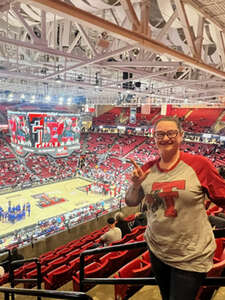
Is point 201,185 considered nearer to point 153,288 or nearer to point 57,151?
point 153,288

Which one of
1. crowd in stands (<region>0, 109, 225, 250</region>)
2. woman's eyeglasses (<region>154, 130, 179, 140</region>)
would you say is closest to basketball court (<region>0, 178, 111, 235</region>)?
crowd in stands (<region>0, 109, 225, 250</region>)

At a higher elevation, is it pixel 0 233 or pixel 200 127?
pixel 200 127

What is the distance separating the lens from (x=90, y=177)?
2561 centimetres

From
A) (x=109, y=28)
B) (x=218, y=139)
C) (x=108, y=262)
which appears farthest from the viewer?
(x=218, y=139)

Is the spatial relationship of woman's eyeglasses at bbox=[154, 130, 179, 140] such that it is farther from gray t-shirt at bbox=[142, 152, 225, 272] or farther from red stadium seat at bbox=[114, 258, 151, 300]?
red stadium seat at bbox=[114, 258, 151, 300]

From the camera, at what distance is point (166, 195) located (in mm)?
1482

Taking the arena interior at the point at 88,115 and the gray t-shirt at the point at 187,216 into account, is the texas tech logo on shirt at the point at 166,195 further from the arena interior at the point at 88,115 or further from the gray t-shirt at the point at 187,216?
the arena interior at the point at 88,115

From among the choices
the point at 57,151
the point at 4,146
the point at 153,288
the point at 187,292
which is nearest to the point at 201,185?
the point at 187,292

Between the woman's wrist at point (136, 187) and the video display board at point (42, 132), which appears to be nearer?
the woman's wrist at point (136, 187)

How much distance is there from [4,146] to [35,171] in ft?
23.6

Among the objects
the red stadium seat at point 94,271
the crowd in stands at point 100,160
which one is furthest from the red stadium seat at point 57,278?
the crowd in stands at point 100,160

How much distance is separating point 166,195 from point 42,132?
33.7 ft

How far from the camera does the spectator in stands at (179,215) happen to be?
1.40m

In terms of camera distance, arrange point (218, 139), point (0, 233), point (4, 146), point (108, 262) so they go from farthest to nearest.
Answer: point (4, 146) → point (218, 139) → point (0, 233) → point (108, 262)
